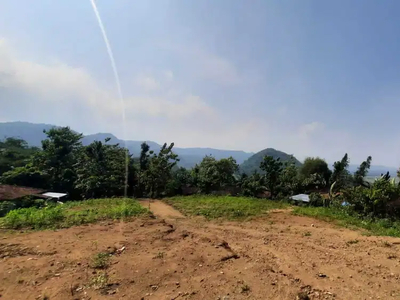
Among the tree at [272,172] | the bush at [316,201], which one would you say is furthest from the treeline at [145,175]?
the bush at [316,201]

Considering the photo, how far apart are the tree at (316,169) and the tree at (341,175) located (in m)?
2.63

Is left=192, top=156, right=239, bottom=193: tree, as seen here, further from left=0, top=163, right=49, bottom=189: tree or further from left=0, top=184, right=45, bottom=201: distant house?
left=0, top=163, right=49, bottom=189: tree

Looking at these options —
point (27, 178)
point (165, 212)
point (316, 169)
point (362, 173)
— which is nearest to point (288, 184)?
point (316, 169)

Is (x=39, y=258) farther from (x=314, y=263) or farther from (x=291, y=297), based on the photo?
(x=314, y=263)

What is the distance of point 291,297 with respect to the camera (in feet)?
15.8

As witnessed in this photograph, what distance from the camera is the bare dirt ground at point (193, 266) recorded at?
498cm

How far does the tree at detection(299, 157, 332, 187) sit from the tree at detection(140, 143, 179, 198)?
16735 millimetres

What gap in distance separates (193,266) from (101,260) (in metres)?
2.27

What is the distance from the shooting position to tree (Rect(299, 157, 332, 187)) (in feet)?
103

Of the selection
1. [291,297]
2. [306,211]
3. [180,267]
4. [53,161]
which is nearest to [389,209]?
[306,211]

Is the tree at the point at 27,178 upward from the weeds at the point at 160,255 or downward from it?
downward

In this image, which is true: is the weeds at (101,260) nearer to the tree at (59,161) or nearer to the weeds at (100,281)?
the weeds at (100,281)

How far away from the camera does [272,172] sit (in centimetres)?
2475

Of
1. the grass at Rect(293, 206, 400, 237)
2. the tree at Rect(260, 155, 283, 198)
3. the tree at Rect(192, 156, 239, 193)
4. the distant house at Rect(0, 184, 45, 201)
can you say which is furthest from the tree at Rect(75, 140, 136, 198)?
the grass at Rect(293, 206, 400, 237)
